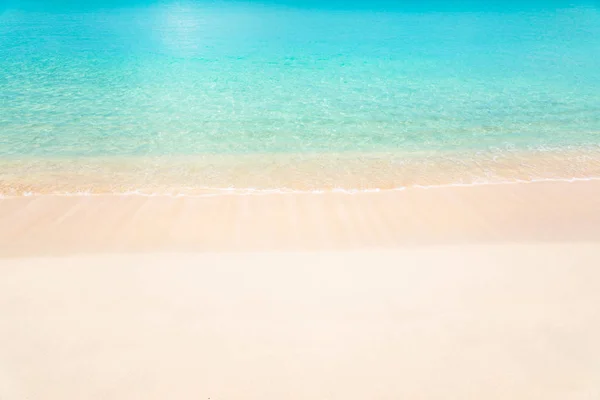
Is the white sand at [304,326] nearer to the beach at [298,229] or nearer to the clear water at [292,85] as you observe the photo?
the beach at [298,229]

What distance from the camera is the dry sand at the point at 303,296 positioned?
362cm

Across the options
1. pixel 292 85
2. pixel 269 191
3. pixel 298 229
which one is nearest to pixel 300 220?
pixel 298 229

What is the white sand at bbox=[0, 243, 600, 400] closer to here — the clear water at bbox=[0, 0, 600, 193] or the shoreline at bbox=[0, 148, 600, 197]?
the shoreline at bbox=[0, 148, 600, 197]

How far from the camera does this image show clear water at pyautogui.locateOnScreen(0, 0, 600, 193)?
8.45m

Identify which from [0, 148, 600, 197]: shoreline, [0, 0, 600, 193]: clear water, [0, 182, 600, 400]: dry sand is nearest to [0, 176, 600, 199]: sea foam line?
[0, 148, 600, 197]: shoreline

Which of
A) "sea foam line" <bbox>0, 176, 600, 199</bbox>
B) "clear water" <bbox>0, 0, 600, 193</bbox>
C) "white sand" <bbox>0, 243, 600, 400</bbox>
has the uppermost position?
"clear water" <bbox>0, 0, 600, 193</bbox>

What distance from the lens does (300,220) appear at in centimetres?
606

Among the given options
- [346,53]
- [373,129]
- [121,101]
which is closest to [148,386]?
[373,129]

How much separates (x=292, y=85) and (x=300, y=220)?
6.59m

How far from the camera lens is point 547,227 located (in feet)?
19.3

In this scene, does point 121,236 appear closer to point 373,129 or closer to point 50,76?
point 373,129

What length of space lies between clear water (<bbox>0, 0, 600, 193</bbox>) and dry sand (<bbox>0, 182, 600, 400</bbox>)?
6.56 feet

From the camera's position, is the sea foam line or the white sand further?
the sea foam line

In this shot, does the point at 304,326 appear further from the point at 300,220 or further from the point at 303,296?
the point at 300,220
